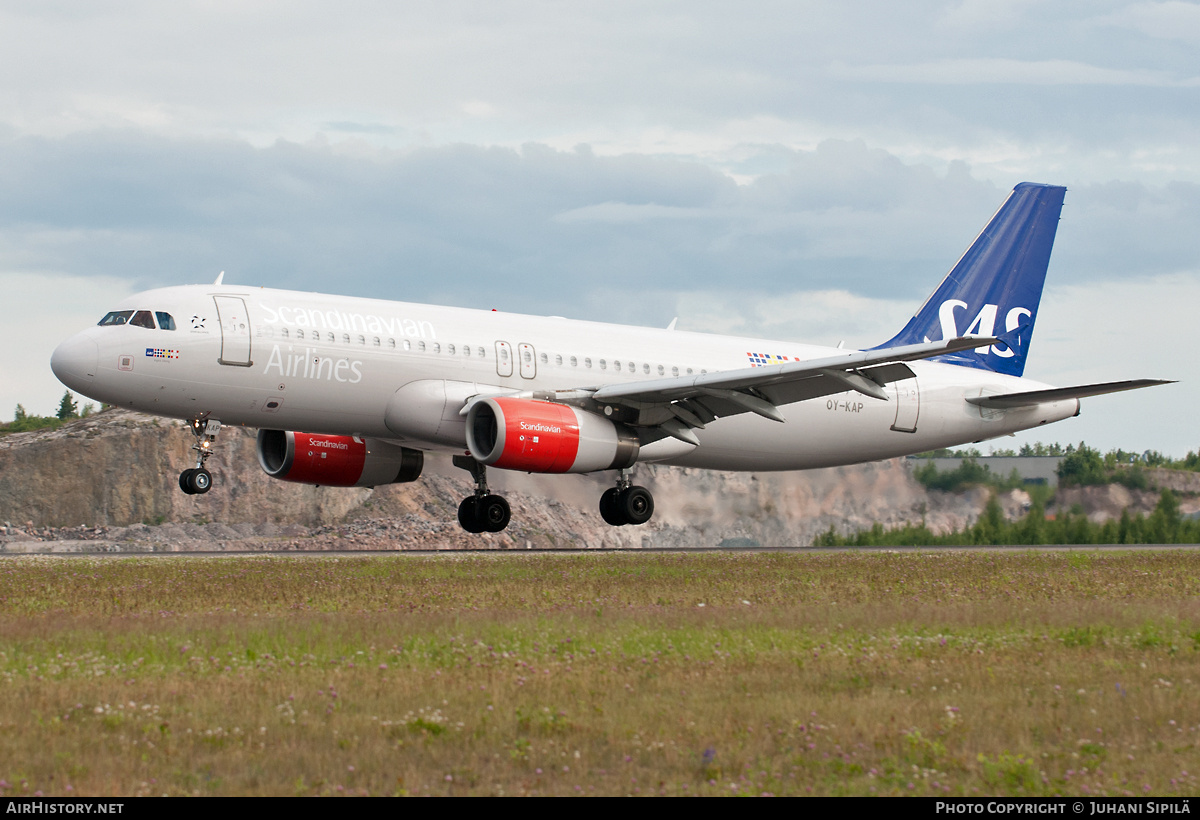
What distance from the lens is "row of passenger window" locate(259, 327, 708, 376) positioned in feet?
81.3

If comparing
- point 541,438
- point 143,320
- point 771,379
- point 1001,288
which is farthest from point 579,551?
point 1001,288

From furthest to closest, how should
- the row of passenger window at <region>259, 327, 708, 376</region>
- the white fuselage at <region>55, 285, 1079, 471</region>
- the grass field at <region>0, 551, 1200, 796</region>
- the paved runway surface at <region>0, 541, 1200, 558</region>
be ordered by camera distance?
the paved runway surface at <region>0, 541, 1200, 558</region>
the row of passenger window at <region>259, 327, 708, 376</region>
the white fuselage at <region>55, 285, 1079, 471</region>
the grass field at <region>0, 551, 1200, 796</region>

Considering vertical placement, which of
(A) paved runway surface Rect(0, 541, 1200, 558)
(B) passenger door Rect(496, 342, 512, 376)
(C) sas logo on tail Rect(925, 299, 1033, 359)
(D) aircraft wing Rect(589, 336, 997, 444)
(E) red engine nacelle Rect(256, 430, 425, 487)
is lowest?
(A) paved runway surface Rect(0, 541, 1200, 558)

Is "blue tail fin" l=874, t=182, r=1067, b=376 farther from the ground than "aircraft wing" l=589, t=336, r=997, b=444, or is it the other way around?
"blue tail fin" l=874, t=182, r=1067, b=376

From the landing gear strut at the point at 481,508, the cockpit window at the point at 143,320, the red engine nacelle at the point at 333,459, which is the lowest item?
the landing gear strut at the point at 481,508

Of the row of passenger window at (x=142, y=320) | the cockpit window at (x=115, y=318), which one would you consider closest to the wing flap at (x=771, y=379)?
the row of passenger window at (x=142, y=320)

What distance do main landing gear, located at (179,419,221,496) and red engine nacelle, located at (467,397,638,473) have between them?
16.6 feet

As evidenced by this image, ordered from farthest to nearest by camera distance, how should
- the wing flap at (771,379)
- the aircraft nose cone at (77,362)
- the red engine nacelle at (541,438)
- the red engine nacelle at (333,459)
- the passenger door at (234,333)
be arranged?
the red engine nacelle at (333,459) → the wing flap at (771,379) → the red engine nacelle at (541,438) → the passenger door at (234,333) → the aircraft nose cone at (77,362)

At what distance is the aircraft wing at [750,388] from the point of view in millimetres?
25594

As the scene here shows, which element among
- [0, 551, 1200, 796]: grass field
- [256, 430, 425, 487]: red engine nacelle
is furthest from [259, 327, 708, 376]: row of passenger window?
[0, 551, 1200, 796]: grass field

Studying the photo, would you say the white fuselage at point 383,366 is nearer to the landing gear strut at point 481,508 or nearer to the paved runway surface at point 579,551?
the landing gear strut at point 481,508

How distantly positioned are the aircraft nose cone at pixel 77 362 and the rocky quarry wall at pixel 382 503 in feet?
34.0

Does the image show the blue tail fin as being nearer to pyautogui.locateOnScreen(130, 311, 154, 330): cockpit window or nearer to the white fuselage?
the white fuselage

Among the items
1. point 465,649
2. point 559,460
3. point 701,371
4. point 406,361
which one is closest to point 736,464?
point 701,371
